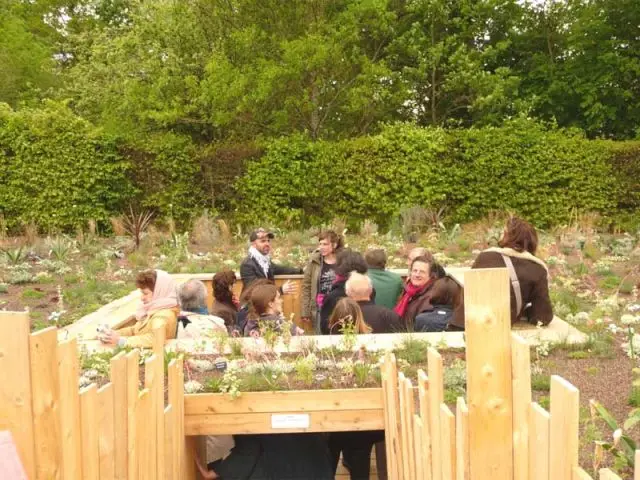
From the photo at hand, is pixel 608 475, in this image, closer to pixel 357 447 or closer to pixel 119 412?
pixel 119 412

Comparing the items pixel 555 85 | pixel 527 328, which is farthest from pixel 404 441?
pixel 555 85

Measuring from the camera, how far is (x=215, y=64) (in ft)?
52.1

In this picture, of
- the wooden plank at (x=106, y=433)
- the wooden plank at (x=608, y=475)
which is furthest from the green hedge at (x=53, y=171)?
the wooden plank at (x=608, y=475)

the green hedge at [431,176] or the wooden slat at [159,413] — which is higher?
the green hedge at [431,176]

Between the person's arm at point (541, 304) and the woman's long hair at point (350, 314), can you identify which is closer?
the woman's long hair at point (350, 314)

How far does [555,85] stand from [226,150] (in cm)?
948

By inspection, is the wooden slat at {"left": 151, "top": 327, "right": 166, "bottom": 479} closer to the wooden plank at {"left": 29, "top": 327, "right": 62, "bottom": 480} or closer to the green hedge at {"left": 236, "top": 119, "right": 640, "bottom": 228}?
the wooden plank at {"left": 29, "top": 327, "right": 62, "bottom": 480}

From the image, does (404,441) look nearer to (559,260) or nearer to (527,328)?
(527,328)

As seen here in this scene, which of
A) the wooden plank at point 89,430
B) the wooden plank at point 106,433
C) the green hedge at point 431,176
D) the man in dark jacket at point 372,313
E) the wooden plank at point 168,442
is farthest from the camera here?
the green hedge at point 431,176

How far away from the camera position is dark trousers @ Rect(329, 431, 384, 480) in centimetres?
455

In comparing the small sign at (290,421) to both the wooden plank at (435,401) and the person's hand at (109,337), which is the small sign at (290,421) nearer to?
the wooden plank at (435,401)

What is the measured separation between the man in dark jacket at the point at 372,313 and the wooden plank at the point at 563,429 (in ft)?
11.3

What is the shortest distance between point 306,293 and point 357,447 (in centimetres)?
302

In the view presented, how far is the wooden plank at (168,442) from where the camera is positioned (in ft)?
11.7
